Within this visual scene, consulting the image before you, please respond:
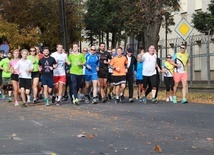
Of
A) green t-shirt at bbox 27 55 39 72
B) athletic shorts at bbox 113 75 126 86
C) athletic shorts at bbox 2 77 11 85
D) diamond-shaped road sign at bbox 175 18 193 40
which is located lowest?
athletic shorts at bbox 2 77 11 85

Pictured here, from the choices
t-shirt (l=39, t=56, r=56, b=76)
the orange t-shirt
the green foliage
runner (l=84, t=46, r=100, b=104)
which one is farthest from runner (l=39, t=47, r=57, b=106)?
the green foliage

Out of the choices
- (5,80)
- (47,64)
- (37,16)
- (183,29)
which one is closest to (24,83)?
(47,64)

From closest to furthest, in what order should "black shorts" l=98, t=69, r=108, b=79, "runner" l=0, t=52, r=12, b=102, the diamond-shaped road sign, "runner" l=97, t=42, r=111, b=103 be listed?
1. "runner" l=97, t=42, r=111, b=103
2. "black shorts" l=98, t=69, r=108, b=79
3. "runner" l=0, t=52, r=12, b=102
4. the diamond-shaped road sign

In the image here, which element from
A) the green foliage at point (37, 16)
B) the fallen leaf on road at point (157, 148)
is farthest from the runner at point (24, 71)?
the green foliage at point (37, 16)

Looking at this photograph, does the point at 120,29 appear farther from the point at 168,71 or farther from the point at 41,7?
the point at 168,71

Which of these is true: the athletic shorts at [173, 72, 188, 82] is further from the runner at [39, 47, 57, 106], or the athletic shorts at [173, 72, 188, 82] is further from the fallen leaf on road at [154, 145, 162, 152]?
the fallen leaf on road at [154, 145, 162, 152]

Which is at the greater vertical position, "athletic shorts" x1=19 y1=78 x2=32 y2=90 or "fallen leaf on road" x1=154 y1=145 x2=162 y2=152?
"athletic shorts" x1=19 y1=78 x2=32 y2=90

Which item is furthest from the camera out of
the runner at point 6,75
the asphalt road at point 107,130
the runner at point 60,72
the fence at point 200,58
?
the fence at point 200,58

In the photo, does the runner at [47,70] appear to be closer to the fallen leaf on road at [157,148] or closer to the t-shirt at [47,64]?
the t-shirt at [47,64]

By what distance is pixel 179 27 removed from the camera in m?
24.0

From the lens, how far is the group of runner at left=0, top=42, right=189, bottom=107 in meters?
18.9

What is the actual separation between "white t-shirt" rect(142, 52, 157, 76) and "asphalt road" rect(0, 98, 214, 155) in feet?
5.89

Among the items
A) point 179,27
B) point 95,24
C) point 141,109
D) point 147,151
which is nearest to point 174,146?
point 147,151

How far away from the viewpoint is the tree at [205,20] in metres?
36.6
